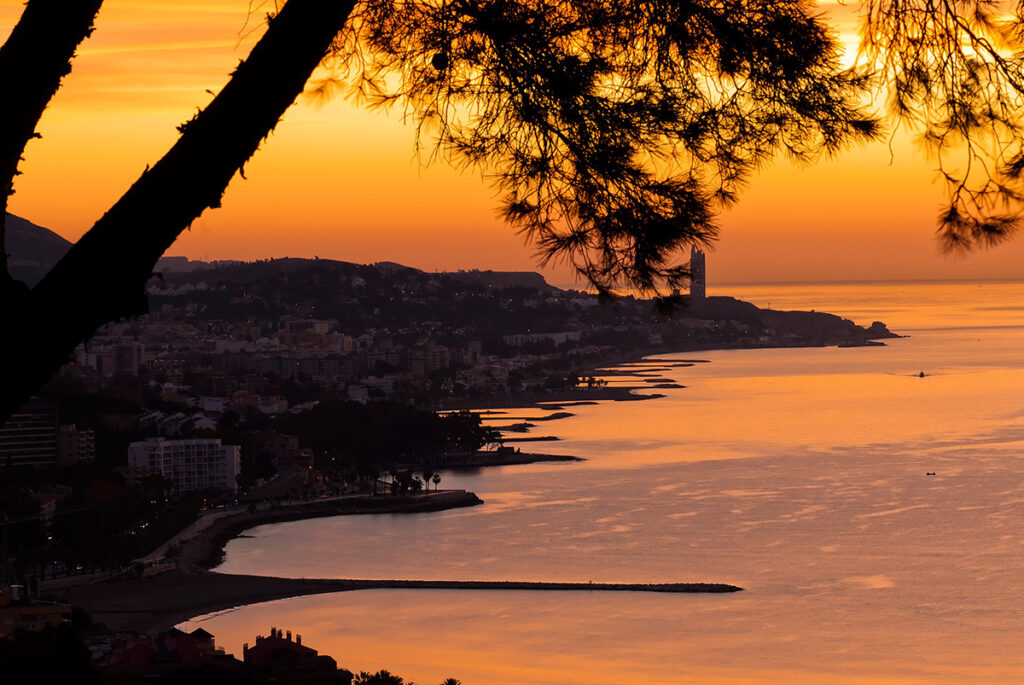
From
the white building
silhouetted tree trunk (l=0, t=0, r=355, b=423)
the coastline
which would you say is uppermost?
silhouetted tree trunk (l=0, t=0, r=355, b=423)

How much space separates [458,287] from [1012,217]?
54631 millimetres

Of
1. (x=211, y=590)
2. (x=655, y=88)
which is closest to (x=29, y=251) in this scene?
(x=211, y=590)

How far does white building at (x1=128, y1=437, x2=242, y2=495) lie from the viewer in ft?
63.7

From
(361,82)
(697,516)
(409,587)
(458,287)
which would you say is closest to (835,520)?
(697,516)

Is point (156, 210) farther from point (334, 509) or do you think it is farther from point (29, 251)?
point (334, 509)

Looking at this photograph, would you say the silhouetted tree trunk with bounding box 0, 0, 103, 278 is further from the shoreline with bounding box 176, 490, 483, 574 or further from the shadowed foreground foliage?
the shoreline with bounding box 176, 490, 483, 574

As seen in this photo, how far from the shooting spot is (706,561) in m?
12.2

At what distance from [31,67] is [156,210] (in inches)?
5.6

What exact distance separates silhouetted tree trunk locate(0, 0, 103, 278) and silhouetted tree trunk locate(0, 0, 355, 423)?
7 cm

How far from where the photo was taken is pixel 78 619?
10398mm

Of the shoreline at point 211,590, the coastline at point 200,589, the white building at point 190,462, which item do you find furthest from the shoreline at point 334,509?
the shoreline at point 211,590

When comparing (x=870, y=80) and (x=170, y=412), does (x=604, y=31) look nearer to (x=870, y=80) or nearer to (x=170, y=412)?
(x=870, y=80)

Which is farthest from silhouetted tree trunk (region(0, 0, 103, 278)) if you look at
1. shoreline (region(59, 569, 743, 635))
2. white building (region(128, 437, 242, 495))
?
white building (region(128, 437, 242, 495))

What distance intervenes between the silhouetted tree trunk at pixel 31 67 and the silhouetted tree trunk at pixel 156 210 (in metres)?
0.07
